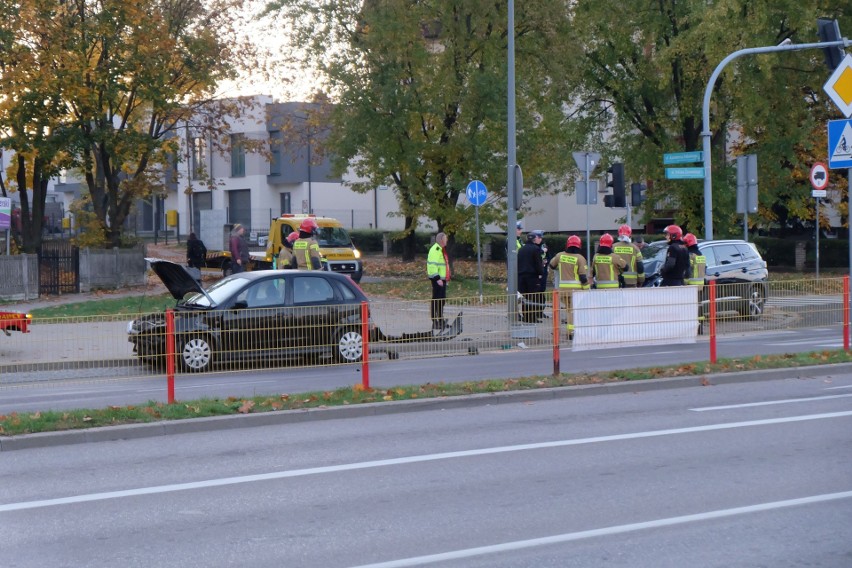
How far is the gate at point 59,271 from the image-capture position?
30.3m

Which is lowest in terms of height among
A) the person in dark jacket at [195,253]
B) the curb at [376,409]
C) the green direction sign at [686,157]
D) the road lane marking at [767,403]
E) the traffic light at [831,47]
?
the road lane marking at [767,403]

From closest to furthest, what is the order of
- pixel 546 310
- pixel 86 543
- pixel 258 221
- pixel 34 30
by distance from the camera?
pixel 86 543 < pixel 546 310 < pixel 34 30 < pixel 258 221

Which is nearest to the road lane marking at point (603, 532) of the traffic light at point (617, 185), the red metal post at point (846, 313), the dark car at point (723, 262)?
the red metal post at point (846, 313)

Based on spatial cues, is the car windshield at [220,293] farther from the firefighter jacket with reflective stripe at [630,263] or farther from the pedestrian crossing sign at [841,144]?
the pedestrian crossing sign at [841,144]

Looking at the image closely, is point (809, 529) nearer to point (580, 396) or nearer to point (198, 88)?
point (580, 396)

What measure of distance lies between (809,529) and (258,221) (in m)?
56.7

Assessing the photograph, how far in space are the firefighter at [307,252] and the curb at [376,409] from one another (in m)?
7.84

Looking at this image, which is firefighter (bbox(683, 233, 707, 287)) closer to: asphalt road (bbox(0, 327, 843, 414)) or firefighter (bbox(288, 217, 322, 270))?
asphalt road (bbox(0, 327, 843, 414))

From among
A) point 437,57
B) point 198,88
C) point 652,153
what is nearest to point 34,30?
point 198,88

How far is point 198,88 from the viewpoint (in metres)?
34.2

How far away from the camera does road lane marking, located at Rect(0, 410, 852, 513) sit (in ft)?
24.7

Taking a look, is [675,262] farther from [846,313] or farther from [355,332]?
[355,332]

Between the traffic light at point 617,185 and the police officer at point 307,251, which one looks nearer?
the police officer at point 307,251

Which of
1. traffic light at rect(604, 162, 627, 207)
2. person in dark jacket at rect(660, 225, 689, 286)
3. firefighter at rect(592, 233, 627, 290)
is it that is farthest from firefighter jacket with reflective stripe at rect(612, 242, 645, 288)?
traffic light at rect(604, 162, 627, 207)
